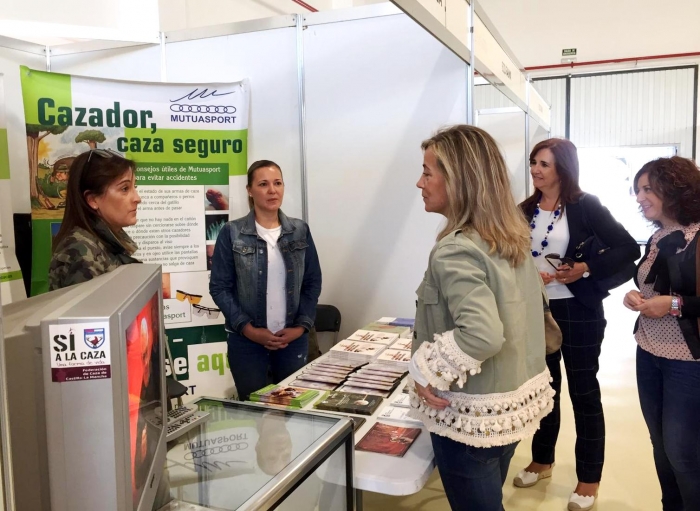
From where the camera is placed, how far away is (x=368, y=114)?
3.21 m

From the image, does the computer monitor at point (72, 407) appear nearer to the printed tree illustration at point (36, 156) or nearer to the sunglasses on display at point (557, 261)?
the sunglasses on display at point (557, 261)

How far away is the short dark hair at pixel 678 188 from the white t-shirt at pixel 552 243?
0.45 m

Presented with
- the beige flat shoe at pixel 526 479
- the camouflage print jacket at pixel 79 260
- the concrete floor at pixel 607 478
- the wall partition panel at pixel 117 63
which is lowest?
the concrete floor at pixel 607 478

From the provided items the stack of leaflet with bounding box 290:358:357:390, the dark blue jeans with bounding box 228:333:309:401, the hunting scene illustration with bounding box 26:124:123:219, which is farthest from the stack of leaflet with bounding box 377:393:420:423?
the hunting scene illustration with bounding box 26:124:123:219

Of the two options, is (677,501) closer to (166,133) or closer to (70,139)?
(166,133)

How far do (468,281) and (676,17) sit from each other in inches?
300

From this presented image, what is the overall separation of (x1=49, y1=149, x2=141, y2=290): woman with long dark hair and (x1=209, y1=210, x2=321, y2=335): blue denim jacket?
750mm

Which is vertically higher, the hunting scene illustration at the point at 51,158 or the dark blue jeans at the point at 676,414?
the hunting scene illustration at the point at 51,158

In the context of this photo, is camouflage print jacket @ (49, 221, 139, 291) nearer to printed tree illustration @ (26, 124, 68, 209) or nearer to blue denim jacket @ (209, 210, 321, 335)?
blue denim jacket @ (209, 210, 321, 335)

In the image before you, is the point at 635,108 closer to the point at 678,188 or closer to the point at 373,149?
the point at 373,149

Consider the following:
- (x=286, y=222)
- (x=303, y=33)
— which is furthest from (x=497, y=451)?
(x=303, y=33)

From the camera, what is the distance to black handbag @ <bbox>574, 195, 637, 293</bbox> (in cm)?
233

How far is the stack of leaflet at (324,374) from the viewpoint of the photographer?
2.07 meters

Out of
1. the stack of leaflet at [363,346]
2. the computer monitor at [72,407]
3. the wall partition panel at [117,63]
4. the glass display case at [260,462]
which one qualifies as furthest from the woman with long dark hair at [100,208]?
the wall partition panel at [117,63]
